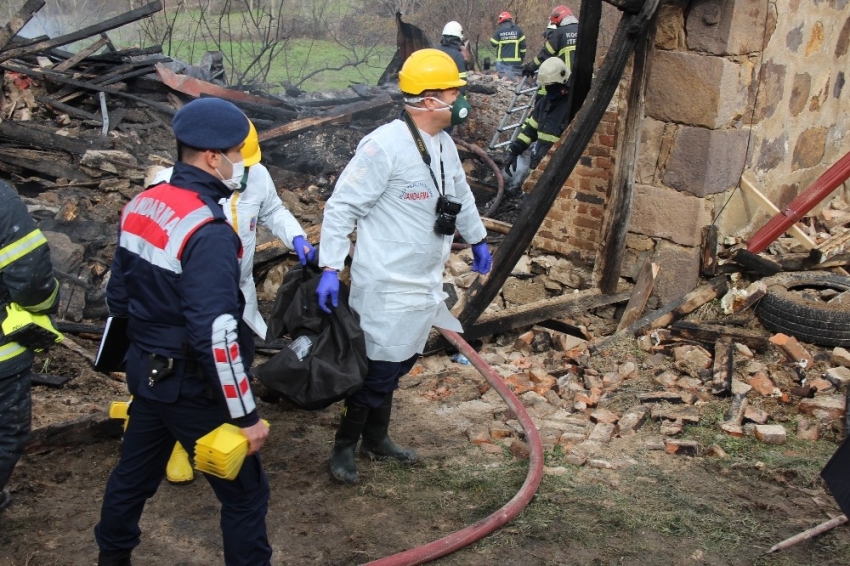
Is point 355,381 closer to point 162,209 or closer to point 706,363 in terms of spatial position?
point 162,209

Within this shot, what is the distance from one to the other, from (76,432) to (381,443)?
1572mm

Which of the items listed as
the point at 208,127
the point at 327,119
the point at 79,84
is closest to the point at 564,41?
the point at 327,119

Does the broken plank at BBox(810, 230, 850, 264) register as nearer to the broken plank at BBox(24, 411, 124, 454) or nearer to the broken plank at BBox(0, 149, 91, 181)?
the broken plank at BBox(24, 411, 124, 454)

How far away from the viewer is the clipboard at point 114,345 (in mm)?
3057

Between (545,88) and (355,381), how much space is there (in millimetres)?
6268

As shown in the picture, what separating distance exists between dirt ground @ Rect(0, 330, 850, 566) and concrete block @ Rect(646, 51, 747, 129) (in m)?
2.29

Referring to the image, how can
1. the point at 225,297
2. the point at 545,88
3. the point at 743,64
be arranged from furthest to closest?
the point at 545,88
the point at 743,64
the point at 225,297

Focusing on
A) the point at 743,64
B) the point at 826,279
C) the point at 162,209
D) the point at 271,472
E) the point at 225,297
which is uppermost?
the point at 743,64

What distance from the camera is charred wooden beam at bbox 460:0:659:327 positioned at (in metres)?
5.61

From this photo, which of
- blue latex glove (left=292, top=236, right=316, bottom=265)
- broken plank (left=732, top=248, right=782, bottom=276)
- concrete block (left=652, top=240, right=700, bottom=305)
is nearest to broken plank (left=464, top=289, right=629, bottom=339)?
concrete block (left=652, top=240, right=700, bottom=305)

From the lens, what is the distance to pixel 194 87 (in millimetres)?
10727

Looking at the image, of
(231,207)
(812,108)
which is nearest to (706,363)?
(812,108)

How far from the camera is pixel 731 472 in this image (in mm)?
4223

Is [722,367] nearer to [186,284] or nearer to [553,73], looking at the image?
[186,284]
